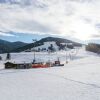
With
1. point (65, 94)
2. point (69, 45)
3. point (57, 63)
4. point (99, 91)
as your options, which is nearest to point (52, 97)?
point (65, 94)

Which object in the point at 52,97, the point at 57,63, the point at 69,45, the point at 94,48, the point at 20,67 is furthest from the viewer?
the point at 69,45

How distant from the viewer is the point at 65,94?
15633 millimetres

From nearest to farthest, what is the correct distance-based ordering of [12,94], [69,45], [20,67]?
[12,94]
[20,67]
[69,45]

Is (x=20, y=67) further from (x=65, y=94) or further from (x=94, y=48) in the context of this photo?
(x=94, y=48)

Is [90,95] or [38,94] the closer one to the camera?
[90,95]

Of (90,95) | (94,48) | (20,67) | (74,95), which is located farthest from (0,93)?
(94,48)

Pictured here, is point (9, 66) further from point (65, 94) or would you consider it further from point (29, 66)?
point (65, 94)

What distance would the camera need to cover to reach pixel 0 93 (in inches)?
637

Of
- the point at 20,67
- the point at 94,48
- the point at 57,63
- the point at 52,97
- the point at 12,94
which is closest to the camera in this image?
the point at 52,97

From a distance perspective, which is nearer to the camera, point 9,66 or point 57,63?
point 9,66

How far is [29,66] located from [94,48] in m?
81.1

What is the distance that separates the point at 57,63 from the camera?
169 feet

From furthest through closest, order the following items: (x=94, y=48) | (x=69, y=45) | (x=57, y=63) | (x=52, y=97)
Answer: (x=69, y=45), (x=94, y=48), (x=57, y=63), (x=52, y=97)

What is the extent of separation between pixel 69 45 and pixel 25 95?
6283 inches
